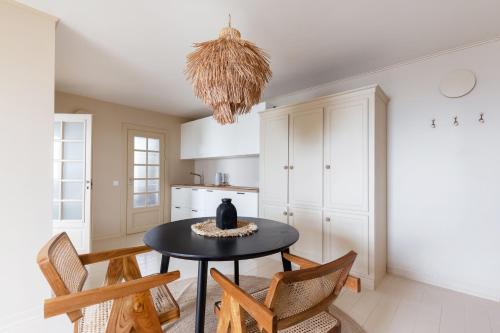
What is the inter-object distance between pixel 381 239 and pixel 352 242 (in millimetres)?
356

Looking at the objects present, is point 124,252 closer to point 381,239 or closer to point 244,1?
point 244,1

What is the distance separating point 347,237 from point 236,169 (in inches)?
101

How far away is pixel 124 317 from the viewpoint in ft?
3.75

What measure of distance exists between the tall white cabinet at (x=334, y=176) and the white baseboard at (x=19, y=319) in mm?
2466

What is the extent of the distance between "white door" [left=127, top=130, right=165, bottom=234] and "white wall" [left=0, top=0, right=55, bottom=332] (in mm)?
2744

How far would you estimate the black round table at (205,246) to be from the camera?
1278 mm

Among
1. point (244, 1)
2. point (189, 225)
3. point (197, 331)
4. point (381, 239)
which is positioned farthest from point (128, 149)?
point (381, 239)

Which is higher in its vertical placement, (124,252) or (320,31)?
(320,31)

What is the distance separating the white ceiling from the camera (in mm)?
1858

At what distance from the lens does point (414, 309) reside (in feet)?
6.78

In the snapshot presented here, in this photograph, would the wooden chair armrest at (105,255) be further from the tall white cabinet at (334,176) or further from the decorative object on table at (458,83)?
the decorative object on table at (458,83)

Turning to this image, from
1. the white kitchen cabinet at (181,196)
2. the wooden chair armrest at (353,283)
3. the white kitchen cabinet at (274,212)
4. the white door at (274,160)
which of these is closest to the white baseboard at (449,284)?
the white kitchen cabinet at (274,212)

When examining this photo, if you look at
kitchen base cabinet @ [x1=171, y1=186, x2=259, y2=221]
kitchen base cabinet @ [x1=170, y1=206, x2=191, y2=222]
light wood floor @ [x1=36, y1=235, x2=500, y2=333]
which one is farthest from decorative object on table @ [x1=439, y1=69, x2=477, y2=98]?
kitchen base cabinet @ [x1=170, y1=206, x2=191, y2=222]

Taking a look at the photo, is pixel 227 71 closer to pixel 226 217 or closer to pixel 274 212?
pixel 226 217
